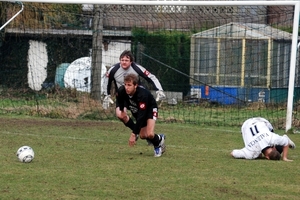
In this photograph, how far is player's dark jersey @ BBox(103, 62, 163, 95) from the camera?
12.8 meters

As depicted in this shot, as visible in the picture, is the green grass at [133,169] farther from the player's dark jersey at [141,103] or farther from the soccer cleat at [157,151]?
the player's dark jersey at [141,103]

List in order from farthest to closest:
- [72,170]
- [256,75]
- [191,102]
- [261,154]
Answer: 1. [256,75]
2. [191,102]
3. [261,154]
4. [72,170]

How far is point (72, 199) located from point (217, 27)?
15.0 m

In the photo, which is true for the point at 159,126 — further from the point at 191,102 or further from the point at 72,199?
the point at 72,199

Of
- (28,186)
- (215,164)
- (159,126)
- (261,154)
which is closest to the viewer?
(28,186)

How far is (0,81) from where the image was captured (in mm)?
21016

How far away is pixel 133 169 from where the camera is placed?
9.93 m

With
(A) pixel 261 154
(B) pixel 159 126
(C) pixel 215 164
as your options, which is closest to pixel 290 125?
(B) pixel 159 126

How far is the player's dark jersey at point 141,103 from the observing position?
37.3 ft

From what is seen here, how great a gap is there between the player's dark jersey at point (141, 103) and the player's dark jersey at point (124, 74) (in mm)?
1187

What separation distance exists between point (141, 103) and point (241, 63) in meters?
10.1

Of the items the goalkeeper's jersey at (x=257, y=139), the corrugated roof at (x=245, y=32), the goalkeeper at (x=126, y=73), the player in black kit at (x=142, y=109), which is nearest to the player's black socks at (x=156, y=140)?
the player in black kit at (x=142, y=109)

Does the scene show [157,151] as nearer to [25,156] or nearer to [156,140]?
[156,140]

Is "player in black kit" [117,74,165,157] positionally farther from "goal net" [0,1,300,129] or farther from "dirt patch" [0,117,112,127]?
"goal net" [0,1,300,129]
